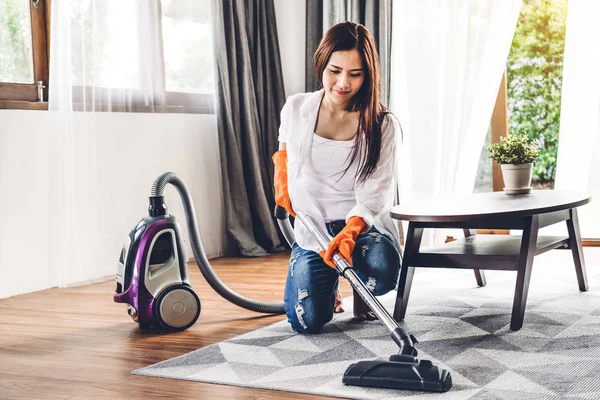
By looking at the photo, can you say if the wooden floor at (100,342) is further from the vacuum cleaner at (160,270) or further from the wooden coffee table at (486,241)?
the wooden coffee table at (486,241)

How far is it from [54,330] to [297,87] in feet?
8.00

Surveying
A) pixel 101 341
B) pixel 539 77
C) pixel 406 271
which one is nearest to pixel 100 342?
pixel 101 341

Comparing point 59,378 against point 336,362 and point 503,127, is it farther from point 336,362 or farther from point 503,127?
point 503,127

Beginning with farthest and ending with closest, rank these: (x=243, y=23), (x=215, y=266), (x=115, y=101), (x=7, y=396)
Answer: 1. (x=243, y=23)
2. (x=215, y=266)
3. (x=115, y=101)
4. (x=7, y=396)

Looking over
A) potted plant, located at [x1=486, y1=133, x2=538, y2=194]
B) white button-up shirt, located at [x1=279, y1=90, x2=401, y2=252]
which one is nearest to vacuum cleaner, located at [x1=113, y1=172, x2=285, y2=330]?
white button-up shirt, located at [x1=279, y1=90, x2=401, y2=252]

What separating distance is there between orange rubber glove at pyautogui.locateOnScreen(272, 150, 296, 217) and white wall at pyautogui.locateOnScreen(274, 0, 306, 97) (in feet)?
7.01

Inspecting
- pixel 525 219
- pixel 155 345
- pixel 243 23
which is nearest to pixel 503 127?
pixel 243 23

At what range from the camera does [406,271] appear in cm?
262

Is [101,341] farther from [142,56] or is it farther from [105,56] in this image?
[142,56]

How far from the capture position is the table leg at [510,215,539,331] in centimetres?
246

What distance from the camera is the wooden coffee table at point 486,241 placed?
247 centimetres

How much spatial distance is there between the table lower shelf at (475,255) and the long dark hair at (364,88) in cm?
32

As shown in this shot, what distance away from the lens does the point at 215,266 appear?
159 inches

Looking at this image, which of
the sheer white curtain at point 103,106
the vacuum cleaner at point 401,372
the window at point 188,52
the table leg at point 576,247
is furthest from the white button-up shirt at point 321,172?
the window at point 188,52
